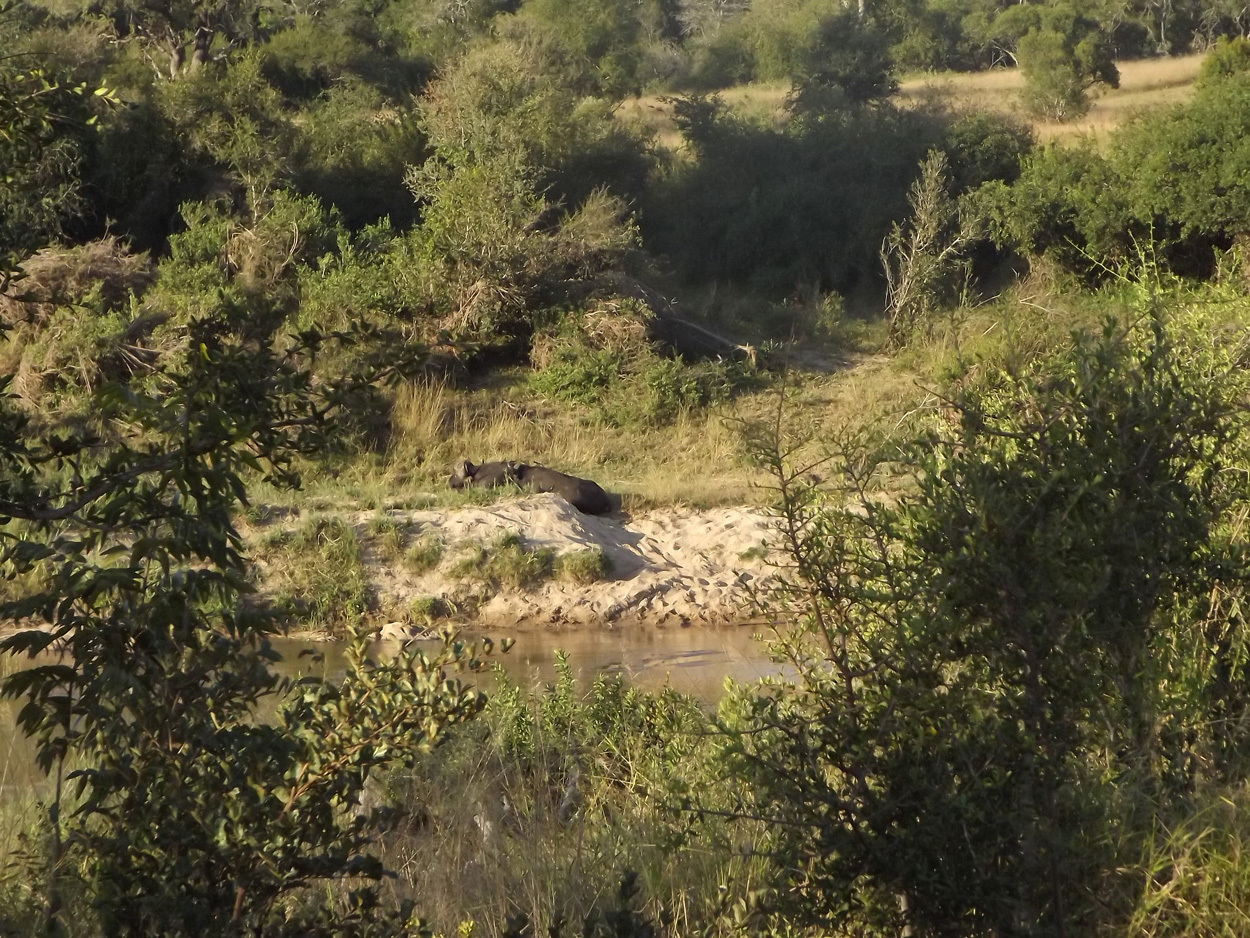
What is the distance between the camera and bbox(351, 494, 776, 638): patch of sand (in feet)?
38.4

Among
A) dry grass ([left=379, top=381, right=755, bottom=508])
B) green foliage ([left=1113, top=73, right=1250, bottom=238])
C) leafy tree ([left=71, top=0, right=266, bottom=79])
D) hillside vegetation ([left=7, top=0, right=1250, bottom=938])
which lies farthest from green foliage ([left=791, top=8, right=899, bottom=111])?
hillside vegetation ([left=7, top=0, right=1250, bottom=938])

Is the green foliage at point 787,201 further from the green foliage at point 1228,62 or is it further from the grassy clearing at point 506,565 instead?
the grassy clearing at point 506,565

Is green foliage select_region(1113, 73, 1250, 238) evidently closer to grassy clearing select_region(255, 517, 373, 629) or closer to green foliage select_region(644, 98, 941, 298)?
green foliage select_region(644, 98, 941, 298)

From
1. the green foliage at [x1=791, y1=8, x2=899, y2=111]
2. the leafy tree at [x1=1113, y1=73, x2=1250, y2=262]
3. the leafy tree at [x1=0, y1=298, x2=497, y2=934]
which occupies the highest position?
the leafy tree at [x1=0, y1=298, x2=497, y2=934]

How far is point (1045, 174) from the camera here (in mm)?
19391

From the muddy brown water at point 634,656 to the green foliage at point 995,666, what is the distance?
4376 millimetres

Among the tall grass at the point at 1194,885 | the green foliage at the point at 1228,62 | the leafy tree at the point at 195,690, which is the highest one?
the leafy tree at the point at 195,690

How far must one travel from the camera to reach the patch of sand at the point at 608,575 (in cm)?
1170

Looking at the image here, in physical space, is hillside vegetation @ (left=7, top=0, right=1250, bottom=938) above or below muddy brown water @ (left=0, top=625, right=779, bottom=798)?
above

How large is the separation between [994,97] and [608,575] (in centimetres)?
2225

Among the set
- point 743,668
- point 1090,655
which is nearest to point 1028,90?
point 743,668

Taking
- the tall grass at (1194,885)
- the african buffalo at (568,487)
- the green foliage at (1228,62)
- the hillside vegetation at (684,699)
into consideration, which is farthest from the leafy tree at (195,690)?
the green foliage at (1228,62)

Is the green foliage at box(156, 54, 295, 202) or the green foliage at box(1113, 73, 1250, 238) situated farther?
the green foliage at box(156, 54, 295, 202)

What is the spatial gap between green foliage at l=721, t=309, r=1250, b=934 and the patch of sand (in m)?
7.60
